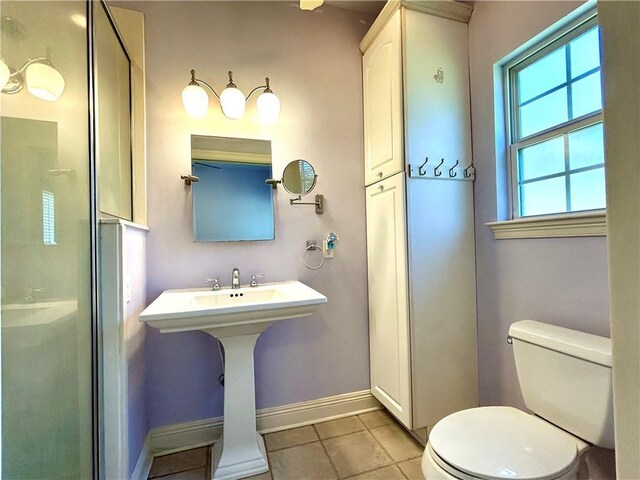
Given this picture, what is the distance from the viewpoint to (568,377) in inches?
39.8

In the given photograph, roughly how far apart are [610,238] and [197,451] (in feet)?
6.41

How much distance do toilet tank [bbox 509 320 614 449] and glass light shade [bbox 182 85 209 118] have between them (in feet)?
6.05

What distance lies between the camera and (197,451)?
157 cm

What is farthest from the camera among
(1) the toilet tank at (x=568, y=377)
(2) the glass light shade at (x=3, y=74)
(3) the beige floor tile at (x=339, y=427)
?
(3) the beige floor tile at (x=339, y=427)

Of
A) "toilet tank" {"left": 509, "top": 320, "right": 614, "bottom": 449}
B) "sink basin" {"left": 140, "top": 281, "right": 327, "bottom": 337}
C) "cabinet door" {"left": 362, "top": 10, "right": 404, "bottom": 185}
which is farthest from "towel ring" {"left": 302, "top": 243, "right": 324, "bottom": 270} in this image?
"toilet tank" {"left": 509, "top": 320, "right": 614, "bottom": 449}

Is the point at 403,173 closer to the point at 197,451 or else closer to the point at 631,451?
the point at 631,451

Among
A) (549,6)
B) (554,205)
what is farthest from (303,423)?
(549,6)

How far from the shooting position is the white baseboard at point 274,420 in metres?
1.55

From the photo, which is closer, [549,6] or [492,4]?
[549,6]

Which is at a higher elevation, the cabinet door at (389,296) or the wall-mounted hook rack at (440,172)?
the wall-mounted hook rack at (440,172)

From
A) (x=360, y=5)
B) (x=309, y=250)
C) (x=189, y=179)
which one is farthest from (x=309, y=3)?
(x=309, y=250)

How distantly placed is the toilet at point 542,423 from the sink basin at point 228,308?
0.70m

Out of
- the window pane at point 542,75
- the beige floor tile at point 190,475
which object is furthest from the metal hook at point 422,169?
the beige floor tile at point 190,475

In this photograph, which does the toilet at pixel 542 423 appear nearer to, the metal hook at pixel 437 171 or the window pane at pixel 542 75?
the metal hook at pixel 437 171
